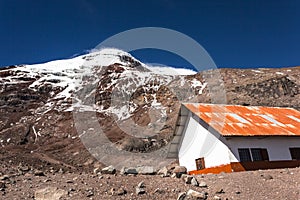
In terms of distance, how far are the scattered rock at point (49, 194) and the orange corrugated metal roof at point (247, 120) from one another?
452 inches

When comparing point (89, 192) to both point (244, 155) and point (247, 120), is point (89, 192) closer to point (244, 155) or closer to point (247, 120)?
point (244, 155)

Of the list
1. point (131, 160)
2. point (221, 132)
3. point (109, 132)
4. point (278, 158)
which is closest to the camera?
point (221, 132)

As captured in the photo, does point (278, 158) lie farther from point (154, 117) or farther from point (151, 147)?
point (154, 117)

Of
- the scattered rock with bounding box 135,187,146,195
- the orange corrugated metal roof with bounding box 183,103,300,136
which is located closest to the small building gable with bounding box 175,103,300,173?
the orange corrugated metal roof with bounding box 183,103,300,136

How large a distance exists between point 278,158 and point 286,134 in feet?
5.54

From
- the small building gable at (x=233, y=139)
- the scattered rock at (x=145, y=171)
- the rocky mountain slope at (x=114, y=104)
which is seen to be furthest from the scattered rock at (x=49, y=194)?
the rocky mountain slope at (x=114, y=104)

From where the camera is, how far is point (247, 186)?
12234 mm

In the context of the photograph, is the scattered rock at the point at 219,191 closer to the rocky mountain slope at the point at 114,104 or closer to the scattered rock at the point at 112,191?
the scattered rock at the point at 112,191

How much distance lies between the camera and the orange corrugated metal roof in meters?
20.2

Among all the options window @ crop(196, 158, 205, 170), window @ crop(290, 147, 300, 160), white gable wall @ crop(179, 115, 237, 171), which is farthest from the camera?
window @ crop(196, 158, 205, 170)

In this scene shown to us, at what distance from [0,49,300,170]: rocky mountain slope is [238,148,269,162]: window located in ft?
83.9

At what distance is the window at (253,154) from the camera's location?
19.7 metres

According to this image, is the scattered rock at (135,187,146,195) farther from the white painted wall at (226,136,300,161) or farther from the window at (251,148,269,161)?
the window at (251,148,269,161)

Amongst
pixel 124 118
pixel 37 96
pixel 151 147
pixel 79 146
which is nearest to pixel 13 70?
pixel 37 96
